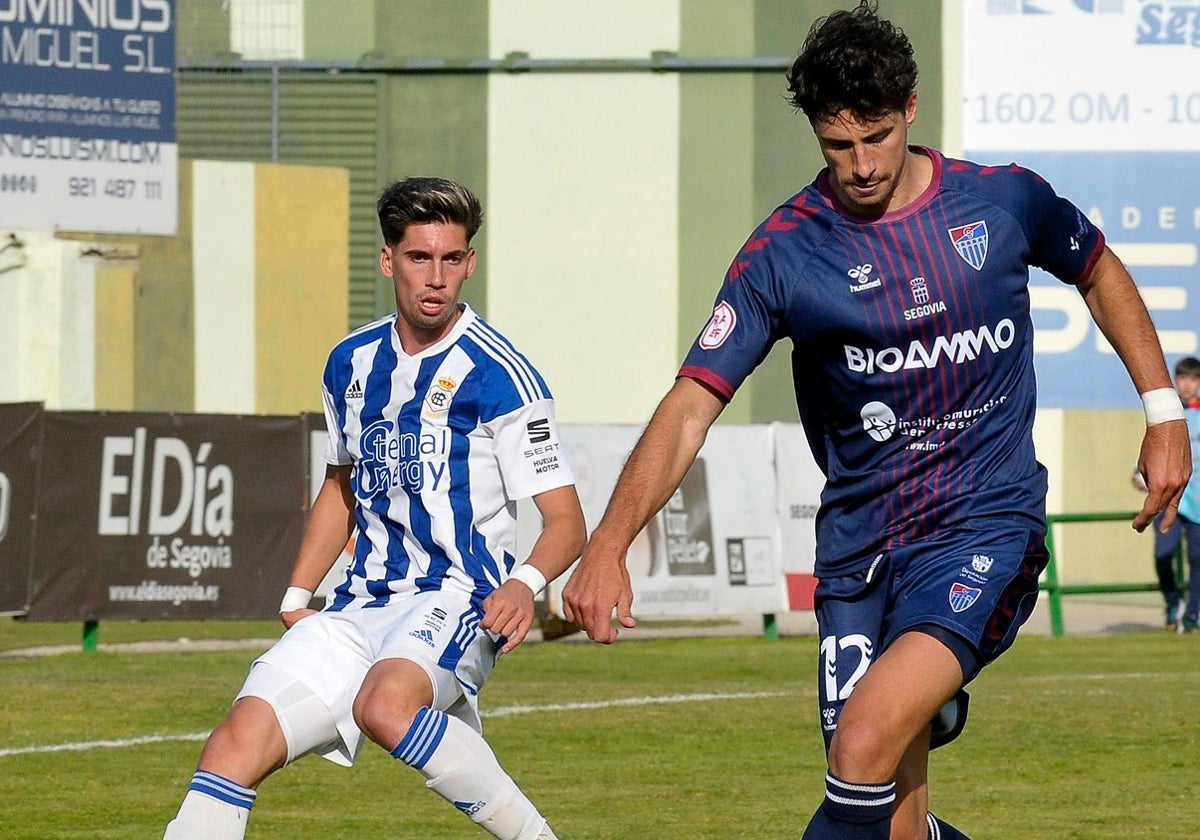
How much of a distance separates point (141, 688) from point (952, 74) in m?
19.6

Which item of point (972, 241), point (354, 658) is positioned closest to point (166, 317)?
point (354, 658)

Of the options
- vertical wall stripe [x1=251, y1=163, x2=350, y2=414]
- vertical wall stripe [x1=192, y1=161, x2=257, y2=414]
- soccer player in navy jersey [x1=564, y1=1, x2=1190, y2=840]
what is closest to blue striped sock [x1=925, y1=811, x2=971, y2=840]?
soccer player in navy jersey [x1=564, y1=1, x2=1190, y2=840]

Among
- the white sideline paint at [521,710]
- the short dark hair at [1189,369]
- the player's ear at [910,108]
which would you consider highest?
the player's ear at [910,108]

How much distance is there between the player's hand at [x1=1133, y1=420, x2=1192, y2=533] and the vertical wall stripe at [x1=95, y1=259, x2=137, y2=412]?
1986 cm

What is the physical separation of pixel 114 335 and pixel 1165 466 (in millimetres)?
20242

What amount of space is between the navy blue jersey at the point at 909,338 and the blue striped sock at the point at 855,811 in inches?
25.6

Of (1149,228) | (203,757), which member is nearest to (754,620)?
(1149,228)

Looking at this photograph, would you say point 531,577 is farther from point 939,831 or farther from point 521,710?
point 521,710

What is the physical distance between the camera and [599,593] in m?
4.66

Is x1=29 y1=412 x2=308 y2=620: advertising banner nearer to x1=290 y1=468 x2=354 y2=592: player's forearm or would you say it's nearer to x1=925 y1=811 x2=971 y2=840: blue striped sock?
x1=290 y1=468 x2=354 y2=592: player's forearm

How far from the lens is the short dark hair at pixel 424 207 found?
20.9 ft

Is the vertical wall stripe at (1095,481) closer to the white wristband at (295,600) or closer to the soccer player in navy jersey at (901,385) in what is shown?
the white wristband at (295,600)

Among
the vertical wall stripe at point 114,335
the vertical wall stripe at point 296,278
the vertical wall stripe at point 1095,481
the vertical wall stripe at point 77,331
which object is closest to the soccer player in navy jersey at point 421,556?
the vertical wall stripe at point 77,331

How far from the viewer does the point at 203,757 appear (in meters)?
5.82
